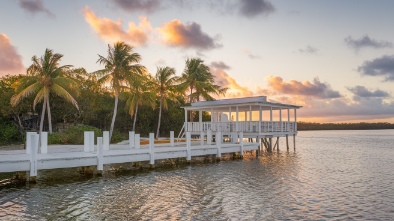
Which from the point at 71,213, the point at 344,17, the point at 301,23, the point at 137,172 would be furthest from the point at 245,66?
the point at 71,213

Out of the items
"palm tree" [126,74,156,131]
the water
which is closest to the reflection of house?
"palm tree" [126,74,156,131]

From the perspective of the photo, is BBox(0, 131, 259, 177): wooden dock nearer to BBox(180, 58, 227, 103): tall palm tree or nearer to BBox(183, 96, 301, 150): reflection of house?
BBox(183, 96, 301, 150): reflection of house

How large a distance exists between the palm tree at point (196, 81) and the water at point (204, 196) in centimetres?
2514

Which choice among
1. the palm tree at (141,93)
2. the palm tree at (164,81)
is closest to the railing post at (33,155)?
the palm tree at (141,93)

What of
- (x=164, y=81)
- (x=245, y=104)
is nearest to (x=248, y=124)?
(x=245, y=104)

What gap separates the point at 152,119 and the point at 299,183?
34.6 m

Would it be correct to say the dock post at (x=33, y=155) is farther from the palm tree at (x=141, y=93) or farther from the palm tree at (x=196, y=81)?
the palm tree at (x=196, y=81)

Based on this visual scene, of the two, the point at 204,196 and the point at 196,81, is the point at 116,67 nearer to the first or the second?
the point at 196,81

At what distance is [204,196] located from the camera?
1300 cm

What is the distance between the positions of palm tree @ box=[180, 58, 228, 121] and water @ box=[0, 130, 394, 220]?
82.5 ft

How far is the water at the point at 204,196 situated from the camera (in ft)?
34.5

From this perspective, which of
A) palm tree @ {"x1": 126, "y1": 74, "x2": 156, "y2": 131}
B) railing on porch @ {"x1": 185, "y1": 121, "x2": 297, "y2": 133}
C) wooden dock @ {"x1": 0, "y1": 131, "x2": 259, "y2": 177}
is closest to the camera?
wooden dock @ {"x1": 0, "y1": 131, "x2": 259, "y2": 177}

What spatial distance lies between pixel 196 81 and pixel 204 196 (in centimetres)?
3176

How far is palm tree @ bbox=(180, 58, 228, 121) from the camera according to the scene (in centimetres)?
4409
